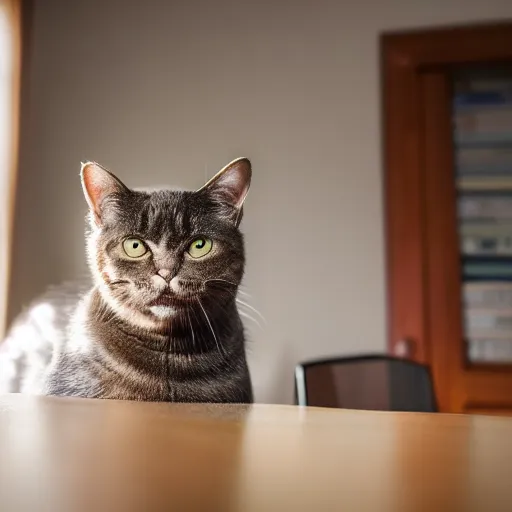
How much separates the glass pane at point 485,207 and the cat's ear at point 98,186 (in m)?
0.92

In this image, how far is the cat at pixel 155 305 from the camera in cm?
51

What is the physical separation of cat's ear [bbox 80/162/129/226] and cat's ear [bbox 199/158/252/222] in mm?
81

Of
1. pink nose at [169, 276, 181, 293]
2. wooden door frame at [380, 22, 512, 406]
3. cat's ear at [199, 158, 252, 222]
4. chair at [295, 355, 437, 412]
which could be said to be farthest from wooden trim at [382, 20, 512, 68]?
pink nose at [169, 276, 181, 293]

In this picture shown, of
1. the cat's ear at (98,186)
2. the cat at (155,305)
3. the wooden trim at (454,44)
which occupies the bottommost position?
the cat at (155,305)

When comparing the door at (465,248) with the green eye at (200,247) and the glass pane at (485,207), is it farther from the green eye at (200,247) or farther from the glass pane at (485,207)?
the green eye at (200,247)

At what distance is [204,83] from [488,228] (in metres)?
0.71

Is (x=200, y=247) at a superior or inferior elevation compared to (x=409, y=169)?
inferior

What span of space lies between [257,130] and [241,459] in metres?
0.78

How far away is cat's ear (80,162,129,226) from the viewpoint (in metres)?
0.53

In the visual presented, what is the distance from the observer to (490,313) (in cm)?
126

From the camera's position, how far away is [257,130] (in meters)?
1.04

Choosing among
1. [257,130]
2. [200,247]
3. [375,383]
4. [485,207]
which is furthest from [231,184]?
[485,207]

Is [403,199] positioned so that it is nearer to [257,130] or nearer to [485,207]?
[485,207]

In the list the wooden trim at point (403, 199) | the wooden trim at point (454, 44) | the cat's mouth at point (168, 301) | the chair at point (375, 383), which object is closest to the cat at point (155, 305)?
the cat's mouth at point (168, 301)
